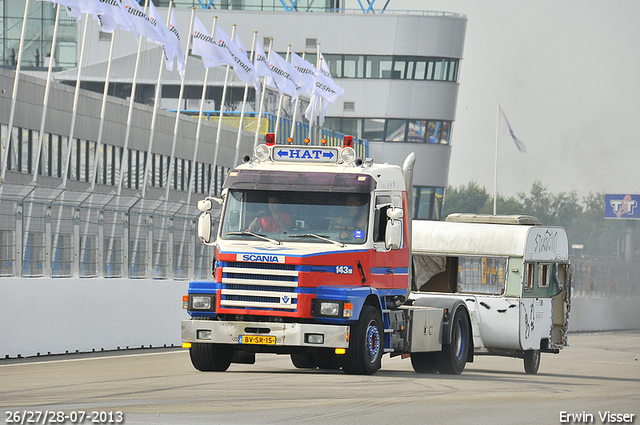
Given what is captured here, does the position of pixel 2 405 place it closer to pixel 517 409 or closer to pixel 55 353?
pixel 517 409

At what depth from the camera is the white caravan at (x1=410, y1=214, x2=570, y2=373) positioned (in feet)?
70.3

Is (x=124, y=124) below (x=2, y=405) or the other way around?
the other way around

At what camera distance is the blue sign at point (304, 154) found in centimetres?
1797

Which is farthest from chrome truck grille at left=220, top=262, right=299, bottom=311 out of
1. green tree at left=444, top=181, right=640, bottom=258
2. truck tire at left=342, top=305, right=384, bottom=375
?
green tree at left=444, top=181, right=640, bottom=258

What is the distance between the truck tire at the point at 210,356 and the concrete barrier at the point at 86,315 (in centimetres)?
383

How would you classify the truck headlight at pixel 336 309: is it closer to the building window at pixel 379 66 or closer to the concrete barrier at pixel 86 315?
the concrete barrier at pixel 86 315

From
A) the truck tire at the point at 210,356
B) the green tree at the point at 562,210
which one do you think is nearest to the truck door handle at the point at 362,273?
the truck tire at the point at 210,356

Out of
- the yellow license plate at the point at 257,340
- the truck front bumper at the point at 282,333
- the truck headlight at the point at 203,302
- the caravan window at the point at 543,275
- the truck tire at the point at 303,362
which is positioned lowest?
the truck tire at the point at 303,362

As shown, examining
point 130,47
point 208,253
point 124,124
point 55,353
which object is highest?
point 130,47

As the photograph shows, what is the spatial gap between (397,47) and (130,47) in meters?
19.1

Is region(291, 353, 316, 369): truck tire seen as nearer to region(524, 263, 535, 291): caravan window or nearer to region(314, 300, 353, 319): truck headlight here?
region(314, 300, 353, 319): truck headlight

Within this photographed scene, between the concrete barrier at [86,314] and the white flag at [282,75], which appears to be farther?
the white flag at [282,75]

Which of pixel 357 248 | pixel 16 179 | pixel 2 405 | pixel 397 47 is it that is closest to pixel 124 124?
pixel 16 179

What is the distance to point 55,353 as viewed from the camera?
21.0 m
